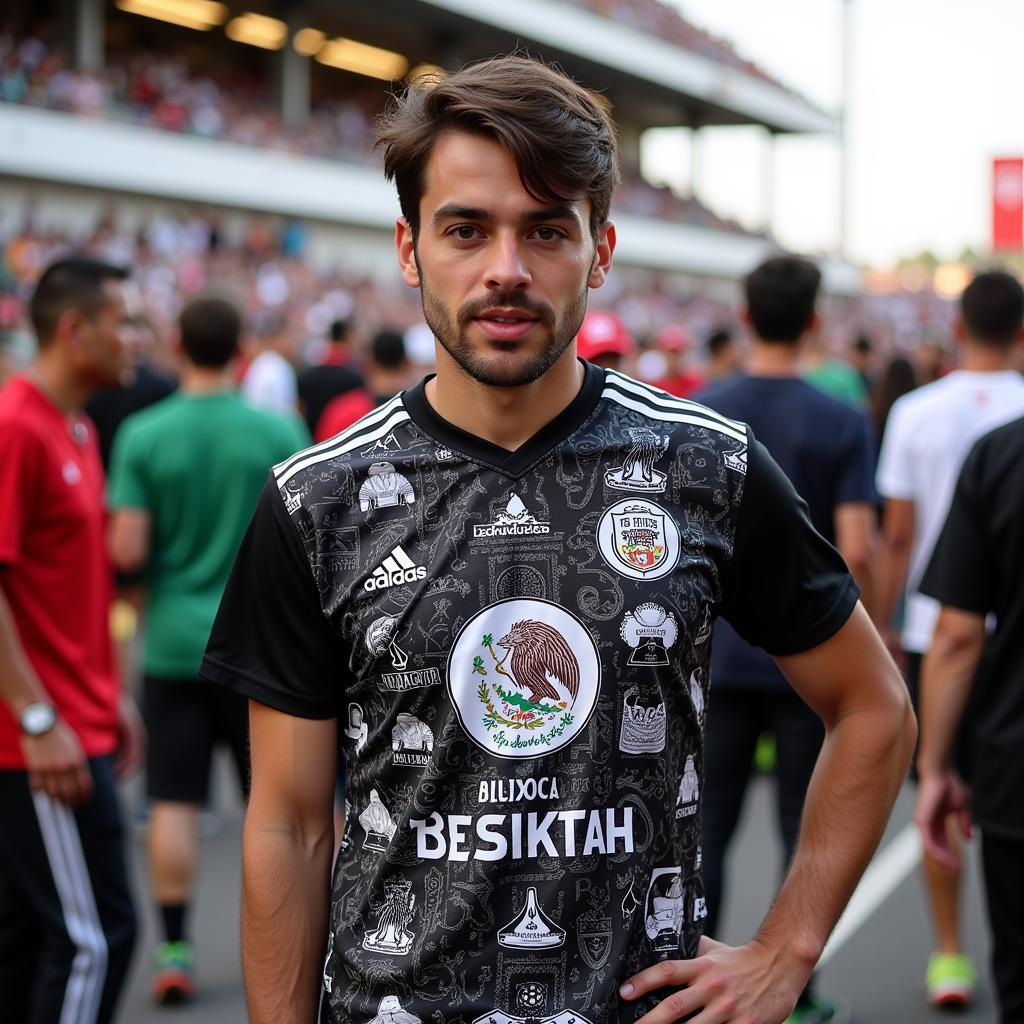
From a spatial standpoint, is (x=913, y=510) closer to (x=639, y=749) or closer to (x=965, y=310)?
(x=965, y=310)

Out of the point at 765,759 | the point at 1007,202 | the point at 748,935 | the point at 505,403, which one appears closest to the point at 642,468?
the point at 505,403

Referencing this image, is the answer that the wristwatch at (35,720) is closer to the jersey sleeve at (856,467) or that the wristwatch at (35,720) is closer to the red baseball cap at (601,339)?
the red baseball cap at (601,339)

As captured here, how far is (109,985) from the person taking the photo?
3.66 m

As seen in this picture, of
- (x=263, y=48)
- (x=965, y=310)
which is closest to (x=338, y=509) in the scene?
(x=965, y=310)

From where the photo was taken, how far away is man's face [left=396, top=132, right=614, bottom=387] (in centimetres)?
207

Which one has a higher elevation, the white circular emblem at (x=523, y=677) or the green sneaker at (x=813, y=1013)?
the white circular emblem at (x=523, y=677)

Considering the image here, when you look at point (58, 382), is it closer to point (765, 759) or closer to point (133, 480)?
point (133, 480)

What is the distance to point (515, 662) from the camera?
2.05 m

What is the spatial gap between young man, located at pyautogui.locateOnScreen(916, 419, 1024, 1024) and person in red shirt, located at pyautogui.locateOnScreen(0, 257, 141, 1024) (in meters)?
2.04

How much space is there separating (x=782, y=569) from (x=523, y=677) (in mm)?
420

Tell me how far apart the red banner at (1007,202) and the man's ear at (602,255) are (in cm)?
2767

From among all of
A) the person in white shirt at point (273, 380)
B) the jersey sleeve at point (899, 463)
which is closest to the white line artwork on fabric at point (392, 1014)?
the jersey sleeve at point (899, 463)

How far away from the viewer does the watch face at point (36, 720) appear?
3.52 meters

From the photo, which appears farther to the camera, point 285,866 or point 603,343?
point 603,343
